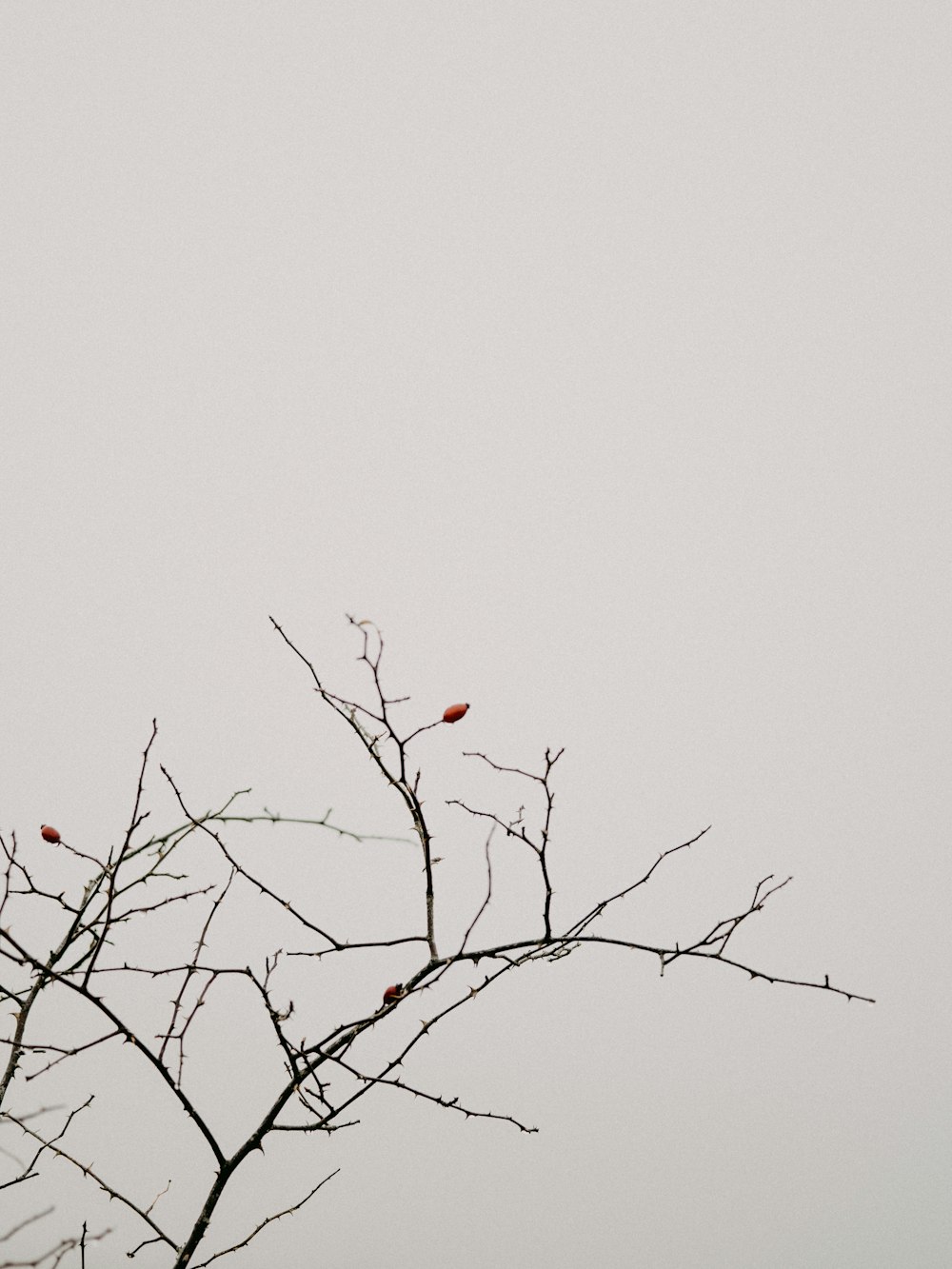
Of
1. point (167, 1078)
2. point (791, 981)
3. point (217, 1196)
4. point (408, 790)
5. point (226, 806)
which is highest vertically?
point (226, 806)

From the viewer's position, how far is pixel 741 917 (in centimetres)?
156

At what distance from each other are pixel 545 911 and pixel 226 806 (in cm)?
88

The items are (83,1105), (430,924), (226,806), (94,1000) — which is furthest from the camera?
(226,806)

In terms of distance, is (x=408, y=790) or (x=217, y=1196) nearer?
(x=217, y=1196)

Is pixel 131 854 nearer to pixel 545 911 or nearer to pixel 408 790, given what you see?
pixel 408 790

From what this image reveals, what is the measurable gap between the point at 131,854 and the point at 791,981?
1.26 m

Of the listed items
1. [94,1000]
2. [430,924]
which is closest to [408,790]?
[430,924]

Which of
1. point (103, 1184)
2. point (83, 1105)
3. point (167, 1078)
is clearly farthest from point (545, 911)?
point (83, 1105)

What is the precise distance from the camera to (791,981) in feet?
5.22

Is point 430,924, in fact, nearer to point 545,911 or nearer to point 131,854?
point 545,911

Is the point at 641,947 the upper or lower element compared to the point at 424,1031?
upper

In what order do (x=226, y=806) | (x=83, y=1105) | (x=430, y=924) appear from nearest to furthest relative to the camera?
1. (x=430, y=924)
2. (x=83, y=1105)
3. (x=226, y=806)

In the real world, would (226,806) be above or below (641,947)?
above

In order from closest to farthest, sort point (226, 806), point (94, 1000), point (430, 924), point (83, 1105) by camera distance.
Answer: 1. point (94, 1000)
2. point (430, 924)
3. point (83, 1105)
4. point (226, 806)
